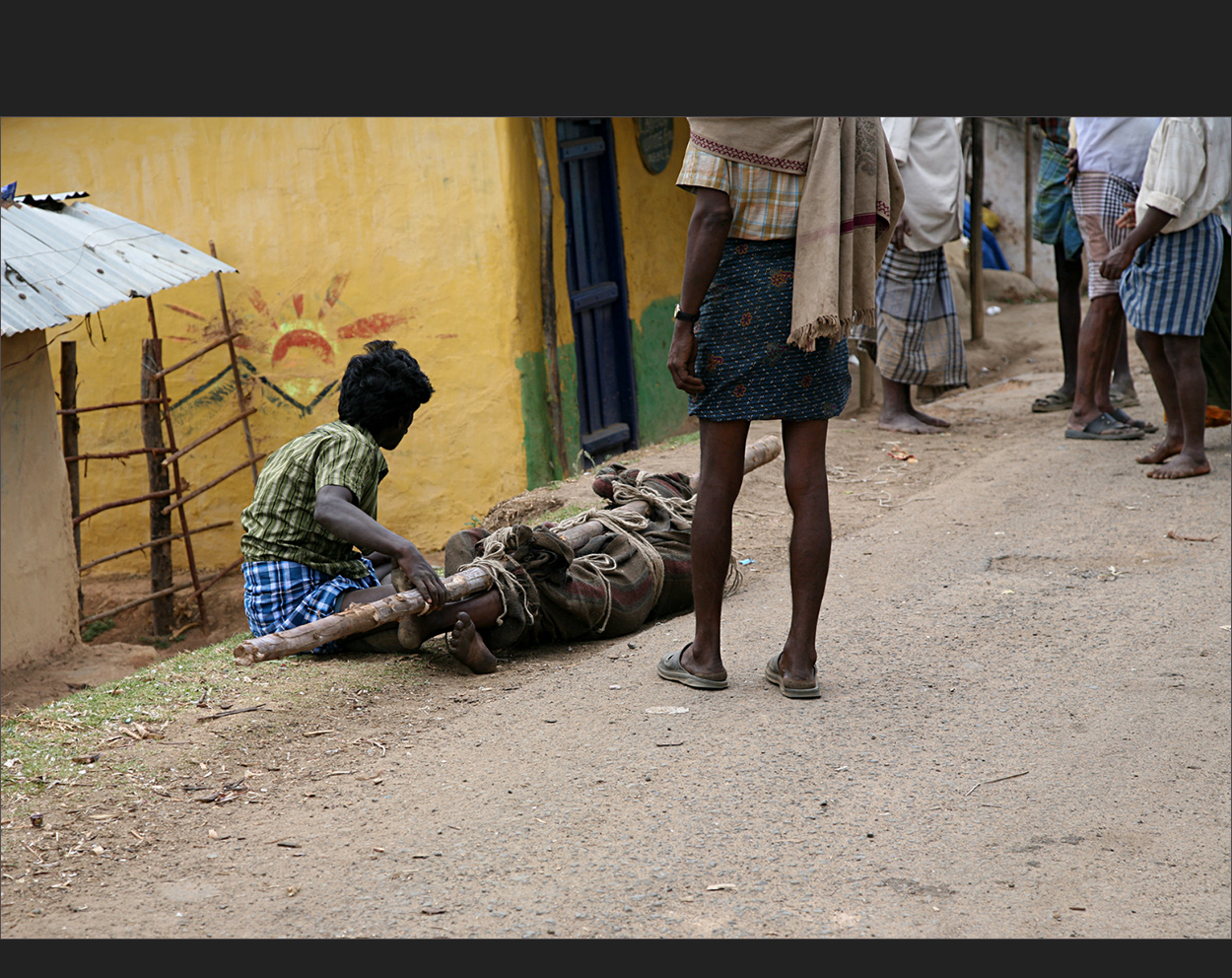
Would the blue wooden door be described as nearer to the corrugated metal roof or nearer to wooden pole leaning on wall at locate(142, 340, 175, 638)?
the corrugated metal roof

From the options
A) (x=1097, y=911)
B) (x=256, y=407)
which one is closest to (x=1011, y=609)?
(x=1097, y=911)

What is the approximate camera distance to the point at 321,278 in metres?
7.68

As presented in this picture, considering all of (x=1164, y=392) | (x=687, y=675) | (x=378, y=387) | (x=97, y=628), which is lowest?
(x=97, y=628)

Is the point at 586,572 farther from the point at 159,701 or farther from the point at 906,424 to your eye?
the point at 906,424

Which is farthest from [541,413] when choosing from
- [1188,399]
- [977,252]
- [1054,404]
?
[977,252]

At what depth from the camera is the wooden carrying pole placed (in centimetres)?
300

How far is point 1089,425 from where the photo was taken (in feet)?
21.4

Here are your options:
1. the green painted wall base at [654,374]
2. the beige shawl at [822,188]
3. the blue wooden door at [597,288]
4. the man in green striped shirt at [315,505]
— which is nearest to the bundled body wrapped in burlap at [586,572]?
the man in green striped shirt at [315,505]

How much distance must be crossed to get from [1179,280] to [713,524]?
3513 mm

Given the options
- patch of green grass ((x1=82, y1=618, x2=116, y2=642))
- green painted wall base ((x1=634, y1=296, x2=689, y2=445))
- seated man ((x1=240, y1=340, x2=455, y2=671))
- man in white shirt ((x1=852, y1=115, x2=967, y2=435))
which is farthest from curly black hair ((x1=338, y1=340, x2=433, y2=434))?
green painted wall base ((x1=634, y1=296, x2=689, y2=445))

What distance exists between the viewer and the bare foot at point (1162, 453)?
5703mm

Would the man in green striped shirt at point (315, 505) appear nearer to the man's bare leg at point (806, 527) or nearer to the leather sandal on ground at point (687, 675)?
the leather sandal on ground at point (687, 675)

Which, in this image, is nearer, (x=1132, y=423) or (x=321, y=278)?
(x=1132, y=423)

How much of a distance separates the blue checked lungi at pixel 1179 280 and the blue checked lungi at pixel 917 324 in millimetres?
1785
